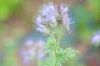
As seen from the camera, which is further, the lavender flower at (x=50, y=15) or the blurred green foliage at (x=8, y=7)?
the blurred green foliage at (x=8, y=7)

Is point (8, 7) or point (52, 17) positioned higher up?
point (8, 7)

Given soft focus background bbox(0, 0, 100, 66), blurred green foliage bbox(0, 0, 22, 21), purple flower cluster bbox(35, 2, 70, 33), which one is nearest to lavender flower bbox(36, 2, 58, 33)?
purple flower cluster bbox(35, 2, 70, 33)

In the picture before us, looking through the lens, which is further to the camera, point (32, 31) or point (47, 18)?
point (32, 31)

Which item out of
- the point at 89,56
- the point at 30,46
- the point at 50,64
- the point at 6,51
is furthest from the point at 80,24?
the point at 50,64

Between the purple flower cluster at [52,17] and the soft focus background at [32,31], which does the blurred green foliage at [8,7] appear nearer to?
the soft focus background at [32,31]

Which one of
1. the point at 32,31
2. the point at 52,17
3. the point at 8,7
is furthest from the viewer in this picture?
the point at 8,7

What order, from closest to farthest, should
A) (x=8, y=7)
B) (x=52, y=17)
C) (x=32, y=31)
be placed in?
(x=52, y=17) < (x=32, y=31) < (x=8, y=7)

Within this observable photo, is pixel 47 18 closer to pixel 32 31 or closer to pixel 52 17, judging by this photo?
pixel 52 17

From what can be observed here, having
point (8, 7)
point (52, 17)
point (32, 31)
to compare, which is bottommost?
point (52, 17)

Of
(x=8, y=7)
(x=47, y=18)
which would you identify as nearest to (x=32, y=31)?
(x=8, y=7)

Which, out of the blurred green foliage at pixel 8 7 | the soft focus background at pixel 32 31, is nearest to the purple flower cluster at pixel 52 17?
the soft focus background at pixel 32 31
